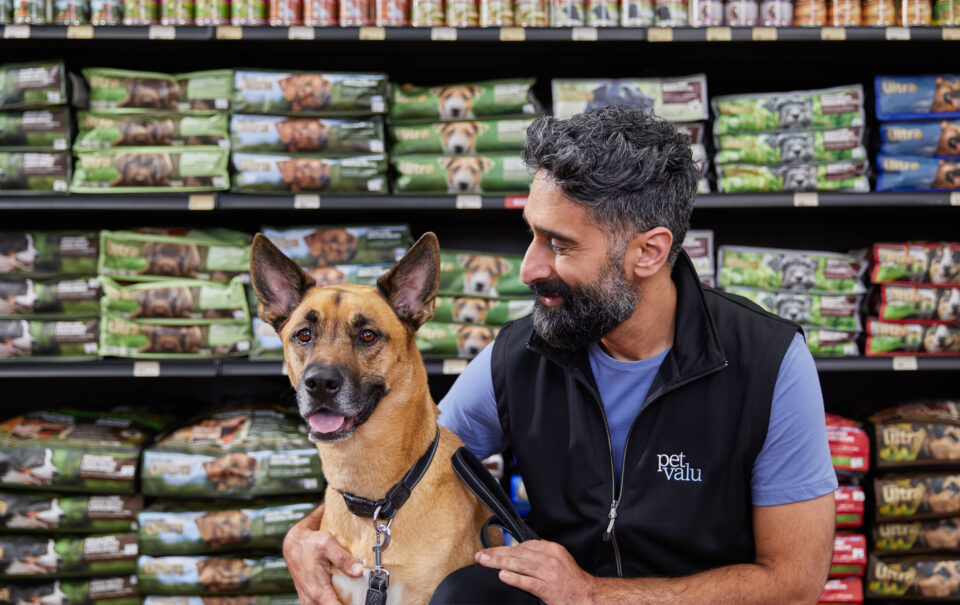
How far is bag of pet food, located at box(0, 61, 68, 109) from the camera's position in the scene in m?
2.49

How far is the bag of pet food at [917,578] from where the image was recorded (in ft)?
8.13

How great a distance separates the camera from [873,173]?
105 inches

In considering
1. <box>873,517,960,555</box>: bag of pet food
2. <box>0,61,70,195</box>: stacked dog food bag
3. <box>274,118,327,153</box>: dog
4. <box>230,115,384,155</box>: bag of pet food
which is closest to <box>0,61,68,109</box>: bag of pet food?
<box>0,61,70,195</box>: stacked dog food bag

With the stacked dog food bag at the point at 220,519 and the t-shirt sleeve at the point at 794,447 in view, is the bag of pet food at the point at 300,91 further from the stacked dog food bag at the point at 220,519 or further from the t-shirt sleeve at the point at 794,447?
the t-shirt sleeve at the point at 794,447

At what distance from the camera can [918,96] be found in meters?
2.57

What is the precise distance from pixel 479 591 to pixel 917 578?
2.11m

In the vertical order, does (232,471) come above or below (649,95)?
below

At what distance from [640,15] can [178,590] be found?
2709 mm

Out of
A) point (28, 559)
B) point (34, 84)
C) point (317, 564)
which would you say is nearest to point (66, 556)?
point (28, 559)

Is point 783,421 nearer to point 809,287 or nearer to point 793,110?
point 809,287

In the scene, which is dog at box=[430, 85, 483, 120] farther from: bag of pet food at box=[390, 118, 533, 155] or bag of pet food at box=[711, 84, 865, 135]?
bag of pet food at box=[711, 84, 865, 135]

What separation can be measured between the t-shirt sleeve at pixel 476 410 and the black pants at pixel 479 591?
0.44 metres

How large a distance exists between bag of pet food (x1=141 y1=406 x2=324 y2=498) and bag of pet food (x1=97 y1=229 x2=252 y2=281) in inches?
24.8

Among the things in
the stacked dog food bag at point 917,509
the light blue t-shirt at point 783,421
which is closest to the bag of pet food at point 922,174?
the stacked dog food bag at point 917,509
